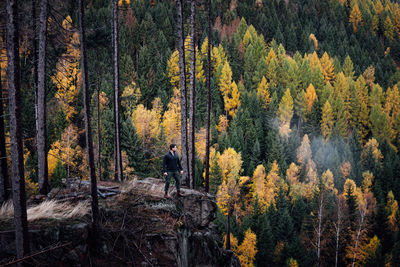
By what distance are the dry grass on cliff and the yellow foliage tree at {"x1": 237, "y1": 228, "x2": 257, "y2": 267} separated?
1488 inches

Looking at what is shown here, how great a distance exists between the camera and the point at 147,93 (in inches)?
2566

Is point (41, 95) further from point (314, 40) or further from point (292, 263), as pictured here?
point (314, 40)

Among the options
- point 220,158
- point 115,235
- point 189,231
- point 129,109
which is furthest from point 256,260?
point 115,235

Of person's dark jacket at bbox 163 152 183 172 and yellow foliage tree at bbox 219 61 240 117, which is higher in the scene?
yellow foliage tree at bbox 219 61 240 117

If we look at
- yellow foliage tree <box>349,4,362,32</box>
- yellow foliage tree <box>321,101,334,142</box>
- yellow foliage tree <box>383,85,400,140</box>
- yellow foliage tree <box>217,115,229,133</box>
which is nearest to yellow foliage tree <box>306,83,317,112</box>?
yellow foliage tree <box>321,101,334,142</box>

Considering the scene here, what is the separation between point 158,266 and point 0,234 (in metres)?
4.22

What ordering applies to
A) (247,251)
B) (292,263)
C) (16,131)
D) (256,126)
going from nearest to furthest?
1. (16,131)
2. (292,263)
3. (247,251)
4. (256,126)

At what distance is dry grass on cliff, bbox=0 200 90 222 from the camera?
819cm

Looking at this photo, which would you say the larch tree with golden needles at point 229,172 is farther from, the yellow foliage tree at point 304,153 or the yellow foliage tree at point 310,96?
the yellow foliage tree at point 310,96

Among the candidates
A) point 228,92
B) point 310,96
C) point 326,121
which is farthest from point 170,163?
point 310,96

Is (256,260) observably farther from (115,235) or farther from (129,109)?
(115,235)

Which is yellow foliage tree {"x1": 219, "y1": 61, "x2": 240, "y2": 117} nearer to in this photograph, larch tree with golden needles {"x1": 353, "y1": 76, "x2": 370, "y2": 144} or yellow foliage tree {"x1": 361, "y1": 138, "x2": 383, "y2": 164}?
yellow foliage tree {"x1": 361, "y1": 138, "x2": 383, "y2": 164}

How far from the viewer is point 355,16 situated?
15638cm

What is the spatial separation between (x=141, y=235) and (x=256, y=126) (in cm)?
6134
